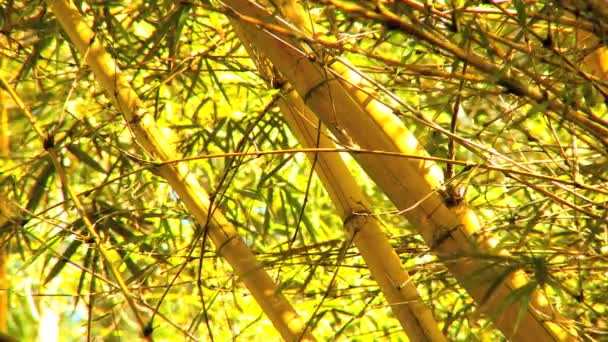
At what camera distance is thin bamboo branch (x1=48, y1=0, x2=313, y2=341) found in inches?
41.0

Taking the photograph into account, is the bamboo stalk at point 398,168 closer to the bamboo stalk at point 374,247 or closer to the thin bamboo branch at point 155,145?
the bamboo stalk at point 374,247

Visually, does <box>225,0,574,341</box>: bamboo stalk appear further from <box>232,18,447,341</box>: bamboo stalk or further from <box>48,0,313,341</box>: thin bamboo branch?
<box>48,0,313,341</box>: thin bamboo branch

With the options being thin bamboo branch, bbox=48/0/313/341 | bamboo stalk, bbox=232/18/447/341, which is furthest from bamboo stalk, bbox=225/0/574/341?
thin bamboo branch, bbox=48/0/313/341

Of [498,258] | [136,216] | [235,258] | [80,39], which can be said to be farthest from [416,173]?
[136,216]

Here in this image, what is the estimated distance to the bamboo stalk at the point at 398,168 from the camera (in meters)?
0.89

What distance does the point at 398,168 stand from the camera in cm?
93

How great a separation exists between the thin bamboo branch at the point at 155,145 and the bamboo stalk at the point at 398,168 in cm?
22

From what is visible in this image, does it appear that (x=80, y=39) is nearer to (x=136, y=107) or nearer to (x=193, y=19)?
(x=136, y=107)

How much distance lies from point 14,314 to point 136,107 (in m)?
0.41

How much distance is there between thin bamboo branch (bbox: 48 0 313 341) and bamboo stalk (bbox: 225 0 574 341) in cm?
22

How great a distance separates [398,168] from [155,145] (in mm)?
370

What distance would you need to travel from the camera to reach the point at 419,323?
995mm

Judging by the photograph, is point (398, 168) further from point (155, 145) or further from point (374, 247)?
point (155, 145)

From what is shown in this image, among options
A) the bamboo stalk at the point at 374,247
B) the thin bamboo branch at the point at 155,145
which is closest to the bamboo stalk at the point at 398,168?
the bamboo stalk at the point at 374,247
